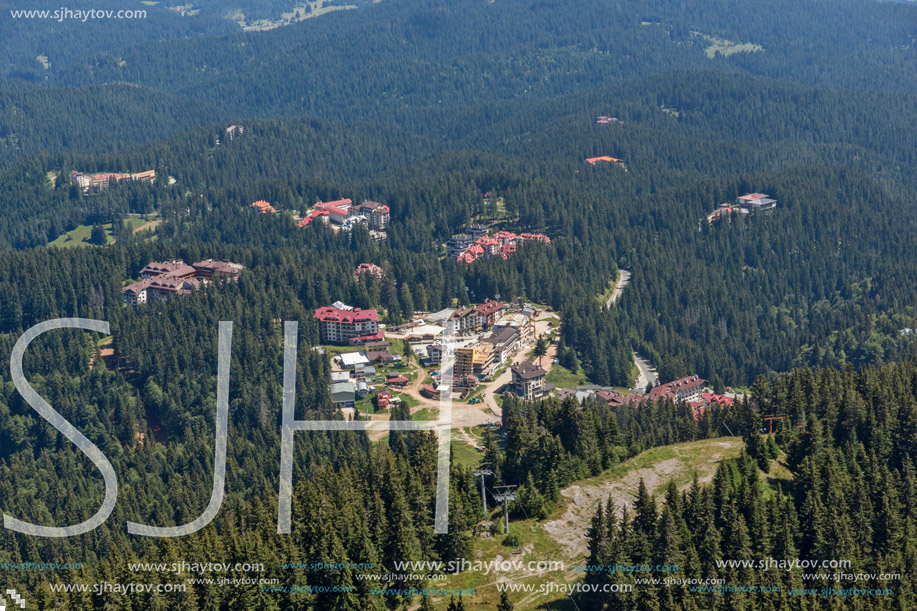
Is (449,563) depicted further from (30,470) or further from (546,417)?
(30,470)

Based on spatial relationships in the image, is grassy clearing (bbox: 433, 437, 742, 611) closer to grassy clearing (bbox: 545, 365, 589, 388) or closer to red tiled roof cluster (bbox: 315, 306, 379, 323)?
grassy clearing (bbox: 545, 365, 589, 388)

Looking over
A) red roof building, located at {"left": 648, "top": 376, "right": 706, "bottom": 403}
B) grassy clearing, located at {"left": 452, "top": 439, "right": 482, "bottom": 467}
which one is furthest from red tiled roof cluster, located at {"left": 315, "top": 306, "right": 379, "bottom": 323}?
red roof building, located at {"left": 648, "top": 376, "right": 706, "bottom": 403}

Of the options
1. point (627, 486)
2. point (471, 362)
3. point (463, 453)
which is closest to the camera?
point (627, 486)

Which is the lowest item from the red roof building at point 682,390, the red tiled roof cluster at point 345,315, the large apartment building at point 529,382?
the red roof building at point 682,390

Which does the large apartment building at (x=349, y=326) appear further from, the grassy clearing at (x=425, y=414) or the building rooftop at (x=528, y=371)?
the grassy clearing at (x=425, y=414)

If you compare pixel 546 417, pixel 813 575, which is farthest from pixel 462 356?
pixel 813 575

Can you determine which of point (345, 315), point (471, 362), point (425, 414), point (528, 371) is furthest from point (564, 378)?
point (345, 315)

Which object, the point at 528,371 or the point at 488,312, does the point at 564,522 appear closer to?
the point at 528,371

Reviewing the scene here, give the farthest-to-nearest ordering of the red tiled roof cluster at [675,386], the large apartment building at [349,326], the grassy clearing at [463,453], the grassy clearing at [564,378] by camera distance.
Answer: the large apartment building at [349,326] → the grassy clearing at [564,378] → the red tiled roof cluster at [675,386] → the grassy clearing at [463,453]

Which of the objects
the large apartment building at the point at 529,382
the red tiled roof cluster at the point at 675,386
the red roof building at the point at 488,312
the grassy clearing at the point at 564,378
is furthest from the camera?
the red roof building at the point at 488,312

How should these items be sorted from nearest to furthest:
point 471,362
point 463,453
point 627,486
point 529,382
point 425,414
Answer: point 627,486, point 463,453, point 425,414, point 529,382, point 471,362

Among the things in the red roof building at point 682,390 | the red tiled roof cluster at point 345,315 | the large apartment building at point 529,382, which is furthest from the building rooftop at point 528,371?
the red tiled roof cluster at point 345,315
